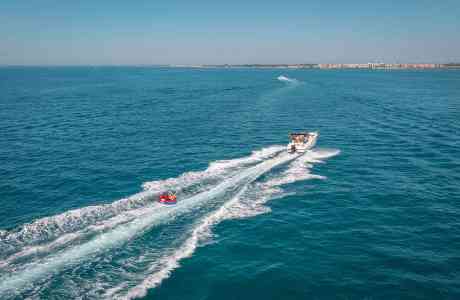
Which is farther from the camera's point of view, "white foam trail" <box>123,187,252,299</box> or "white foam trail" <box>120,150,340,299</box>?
"white foam trail" <box>120,150,340,299</box>

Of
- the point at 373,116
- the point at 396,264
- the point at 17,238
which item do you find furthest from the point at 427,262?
the point at 373,116

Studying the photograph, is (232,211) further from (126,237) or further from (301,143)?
(301,143)

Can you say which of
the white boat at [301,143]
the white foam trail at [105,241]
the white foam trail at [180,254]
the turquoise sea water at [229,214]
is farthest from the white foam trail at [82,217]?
the white boat at [301,143]

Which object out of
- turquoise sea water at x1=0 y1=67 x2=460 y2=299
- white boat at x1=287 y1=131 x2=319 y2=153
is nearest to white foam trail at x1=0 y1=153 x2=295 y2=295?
turquoise sea water at x1=0 y1=67 x2=460 y2=299

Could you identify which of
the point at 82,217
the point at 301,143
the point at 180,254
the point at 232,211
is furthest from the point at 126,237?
the point at 301,143

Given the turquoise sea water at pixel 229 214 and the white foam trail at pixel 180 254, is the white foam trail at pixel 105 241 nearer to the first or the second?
the turquoise sea water at pixel 229 214

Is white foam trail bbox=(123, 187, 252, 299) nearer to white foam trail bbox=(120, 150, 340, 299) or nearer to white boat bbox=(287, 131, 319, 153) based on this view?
white foam trail bbox=(120, 150, 340, 299)
